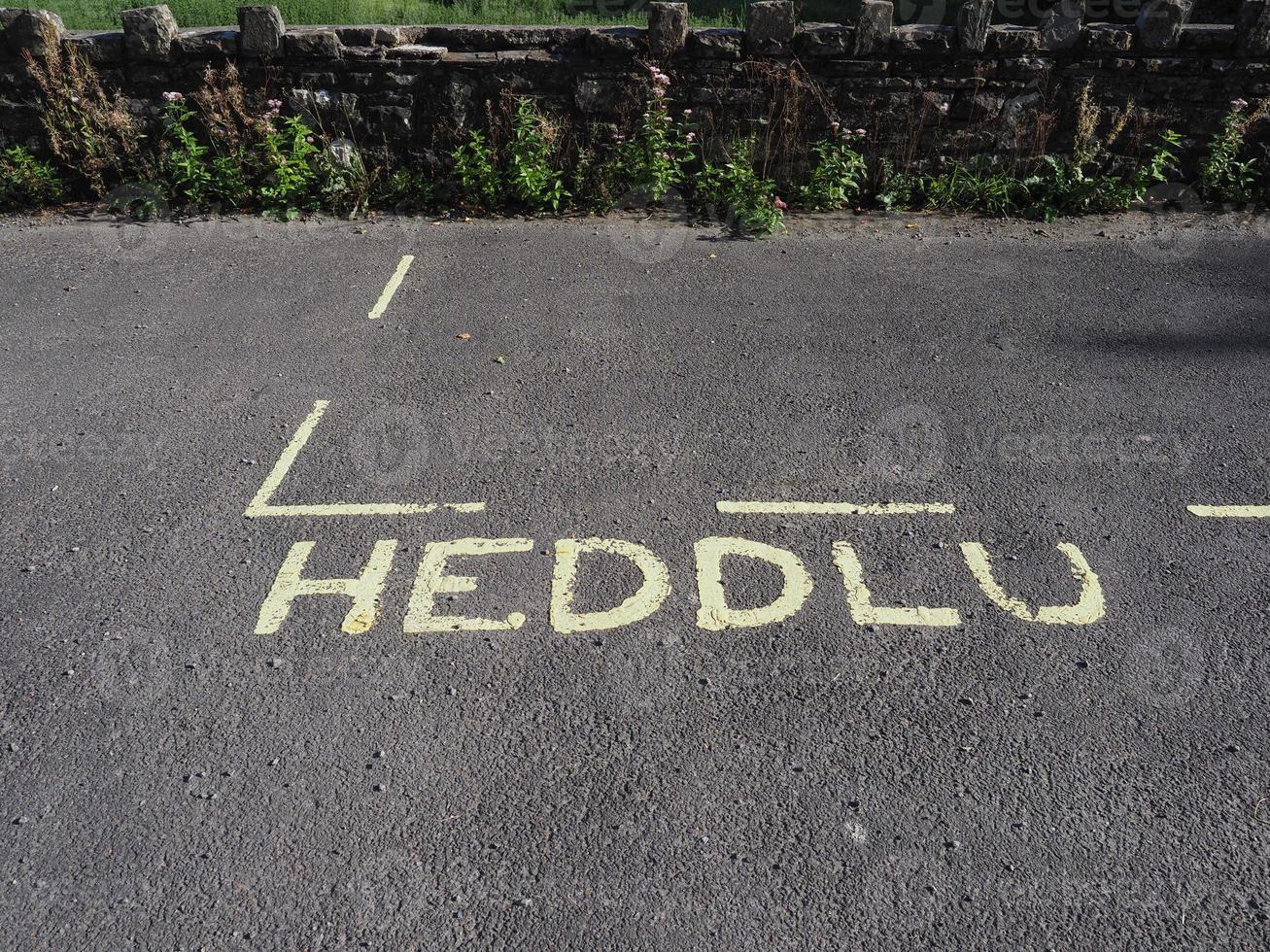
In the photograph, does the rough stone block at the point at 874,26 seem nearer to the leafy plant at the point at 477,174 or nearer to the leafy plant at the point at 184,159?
the leafy plant at the point at 477,174

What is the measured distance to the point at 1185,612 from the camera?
4070mm

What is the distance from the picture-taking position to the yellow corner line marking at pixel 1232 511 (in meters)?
4.70

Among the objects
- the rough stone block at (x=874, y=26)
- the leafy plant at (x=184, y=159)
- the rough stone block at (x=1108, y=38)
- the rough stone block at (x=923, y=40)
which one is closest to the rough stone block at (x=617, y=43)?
the rough stone block at (x=874, y=26)

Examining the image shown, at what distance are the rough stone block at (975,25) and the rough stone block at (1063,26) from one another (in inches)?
18.0

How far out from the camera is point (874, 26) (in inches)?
318

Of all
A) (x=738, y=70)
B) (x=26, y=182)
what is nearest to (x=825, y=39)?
(x=738, y=70)

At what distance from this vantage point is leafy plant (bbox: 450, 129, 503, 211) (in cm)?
846

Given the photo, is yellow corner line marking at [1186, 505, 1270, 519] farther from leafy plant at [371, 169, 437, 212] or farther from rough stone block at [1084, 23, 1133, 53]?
leafy plant at [371, 169, 437, 212]

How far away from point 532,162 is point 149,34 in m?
3.22

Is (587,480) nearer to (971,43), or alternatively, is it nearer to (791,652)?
(791,652)

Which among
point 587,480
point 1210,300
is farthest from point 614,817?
point 1210,300

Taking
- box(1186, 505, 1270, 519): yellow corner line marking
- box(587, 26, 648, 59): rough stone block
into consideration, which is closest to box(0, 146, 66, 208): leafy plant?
box(587, 26, 648, 59): rough stone block

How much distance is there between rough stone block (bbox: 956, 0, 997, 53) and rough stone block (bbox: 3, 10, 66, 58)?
24.0 feet

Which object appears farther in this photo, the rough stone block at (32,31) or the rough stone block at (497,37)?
the rough stone block at (497,37)
